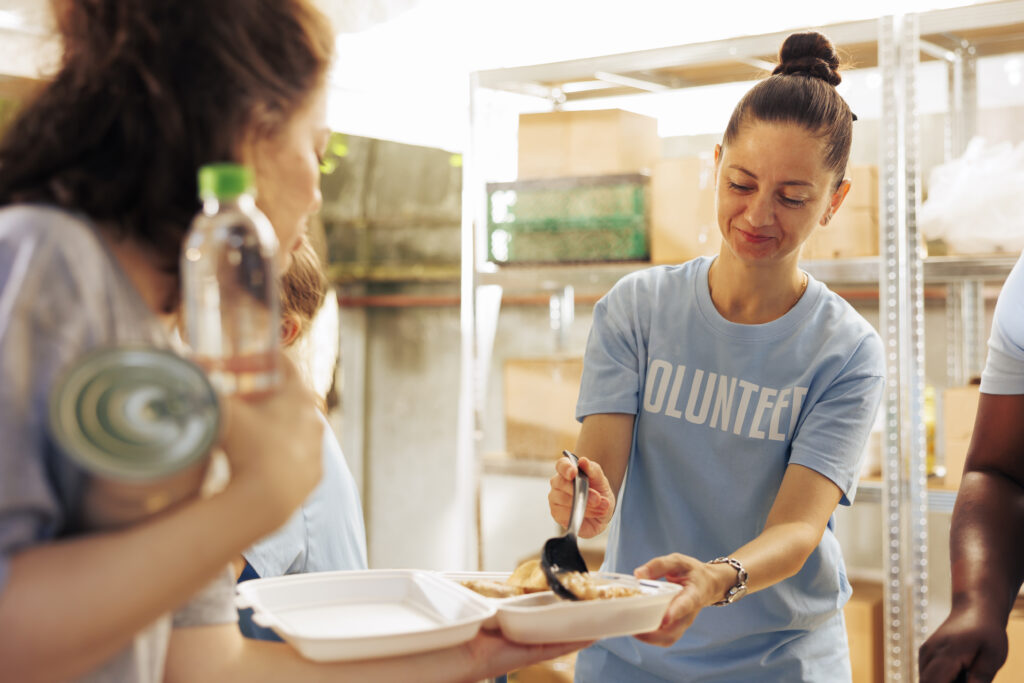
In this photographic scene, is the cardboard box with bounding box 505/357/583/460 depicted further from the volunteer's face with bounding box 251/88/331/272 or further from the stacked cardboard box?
the volunteer's face with bounding box 251/88/331/272

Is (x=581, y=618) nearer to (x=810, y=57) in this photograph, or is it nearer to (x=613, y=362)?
(x=613, y=362)

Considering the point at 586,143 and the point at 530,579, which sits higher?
the point at 586,143

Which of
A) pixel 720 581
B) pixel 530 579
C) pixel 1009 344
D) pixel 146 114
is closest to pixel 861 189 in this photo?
pixel 1009 344

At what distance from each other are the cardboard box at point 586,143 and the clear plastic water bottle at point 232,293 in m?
2.31

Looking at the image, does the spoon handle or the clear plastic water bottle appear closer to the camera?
the clear plastic water bottle

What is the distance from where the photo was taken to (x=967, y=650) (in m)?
1.19

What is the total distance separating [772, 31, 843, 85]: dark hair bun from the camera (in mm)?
1613

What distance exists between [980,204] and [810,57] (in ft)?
3.38

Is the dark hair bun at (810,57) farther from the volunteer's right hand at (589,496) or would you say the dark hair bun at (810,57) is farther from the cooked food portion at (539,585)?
the cooked food portion at (539,585)

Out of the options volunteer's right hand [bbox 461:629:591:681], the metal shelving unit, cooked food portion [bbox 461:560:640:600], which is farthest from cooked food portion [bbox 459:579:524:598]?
the metal shelving unit

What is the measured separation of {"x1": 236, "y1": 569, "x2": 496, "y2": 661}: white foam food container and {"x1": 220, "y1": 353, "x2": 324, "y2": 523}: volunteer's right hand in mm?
355

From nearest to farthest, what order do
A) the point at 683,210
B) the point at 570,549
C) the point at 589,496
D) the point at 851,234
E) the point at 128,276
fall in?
the point at 128,276
the point at 570,549
the point at 589,496
the point at 851,234
the point at 683,210

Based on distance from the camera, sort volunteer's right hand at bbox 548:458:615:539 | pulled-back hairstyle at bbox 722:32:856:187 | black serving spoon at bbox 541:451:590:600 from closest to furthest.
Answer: black serving spoon at bbox 541:451:590:600 → volunteer's right hand at bbox 548:458:615:539 → pulled-back hairstyle at bbox 722:32:856:187

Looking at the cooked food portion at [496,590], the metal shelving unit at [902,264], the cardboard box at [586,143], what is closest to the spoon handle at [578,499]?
the cooked food portion at [496,590]
